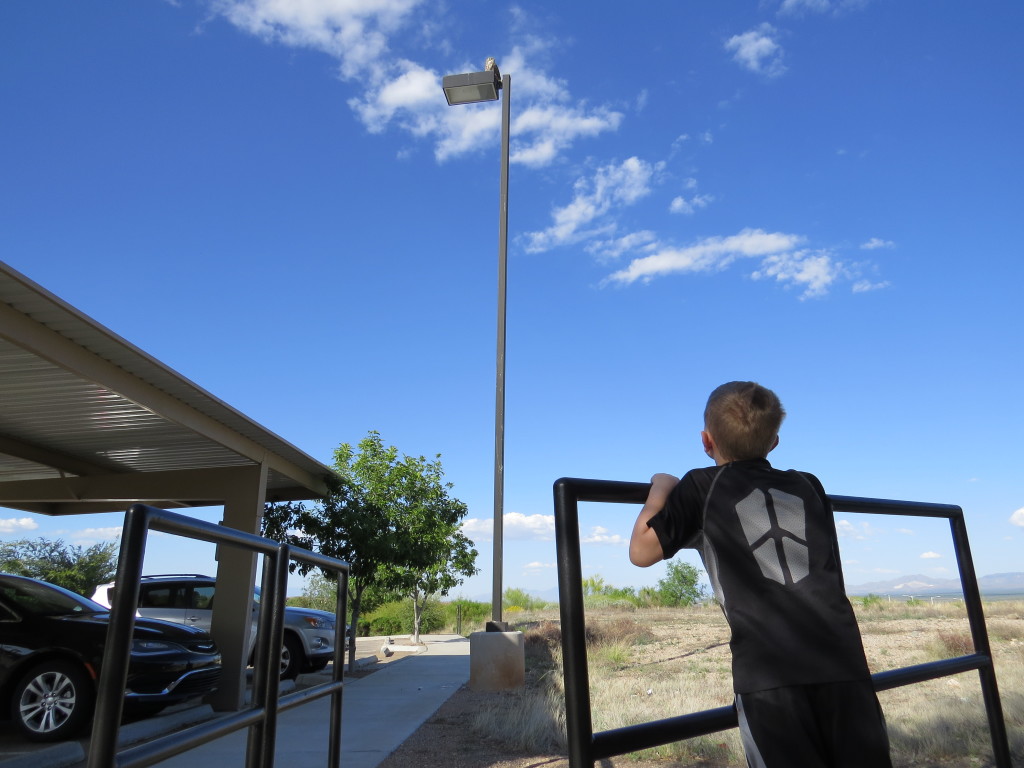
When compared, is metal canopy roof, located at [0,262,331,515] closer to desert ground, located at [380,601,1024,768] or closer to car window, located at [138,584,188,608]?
car window, located at [138,584,188,608]

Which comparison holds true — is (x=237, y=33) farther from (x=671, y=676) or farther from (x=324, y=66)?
(x=671, y=676)

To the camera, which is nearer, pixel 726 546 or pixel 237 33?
pixel 726 546

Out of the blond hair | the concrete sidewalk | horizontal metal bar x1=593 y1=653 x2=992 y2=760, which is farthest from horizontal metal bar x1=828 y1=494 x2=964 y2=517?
the concrete sidewalk

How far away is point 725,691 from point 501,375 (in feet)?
26.0

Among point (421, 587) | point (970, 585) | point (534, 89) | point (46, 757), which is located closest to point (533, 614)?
point (421, 587)

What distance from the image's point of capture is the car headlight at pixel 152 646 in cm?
748

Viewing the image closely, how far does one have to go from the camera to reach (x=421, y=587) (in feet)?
48.3

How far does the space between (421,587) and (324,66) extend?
33.0ft

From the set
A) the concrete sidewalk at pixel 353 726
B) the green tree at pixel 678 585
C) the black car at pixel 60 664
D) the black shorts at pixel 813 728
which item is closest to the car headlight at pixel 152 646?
the black car at pixel 60 664

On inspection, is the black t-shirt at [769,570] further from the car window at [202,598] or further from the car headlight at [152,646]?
the car window at [202,598]

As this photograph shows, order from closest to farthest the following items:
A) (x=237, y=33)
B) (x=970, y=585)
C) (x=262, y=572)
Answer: (x=262, y=572)
(x=970, y=585)
(x=237, y=33)

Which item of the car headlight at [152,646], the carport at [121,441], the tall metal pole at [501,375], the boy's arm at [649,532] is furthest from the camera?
the tall metal pole at [501,375]

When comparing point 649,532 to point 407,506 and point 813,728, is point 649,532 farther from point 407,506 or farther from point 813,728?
point 407,506

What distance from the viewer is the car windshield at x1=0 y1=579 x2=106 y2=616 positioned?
720 cm
